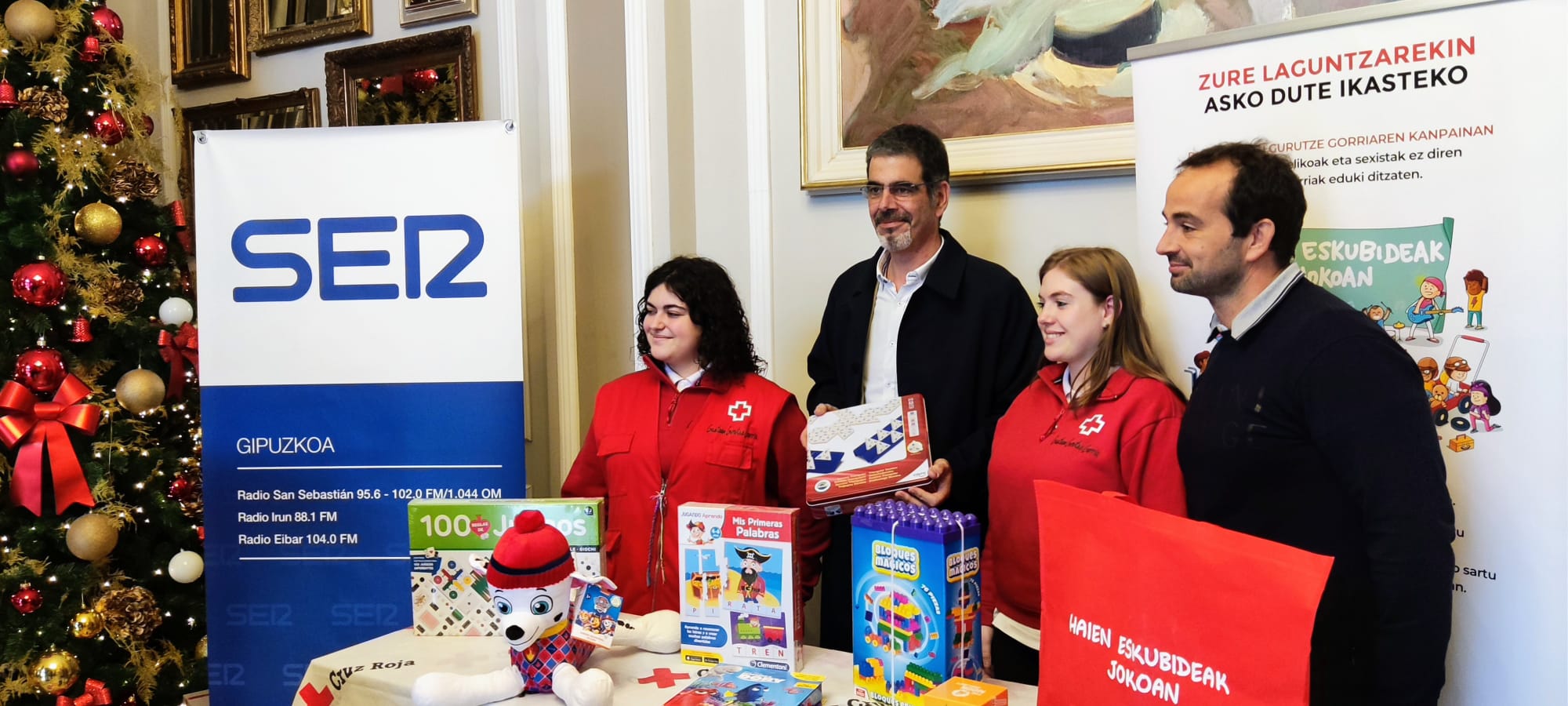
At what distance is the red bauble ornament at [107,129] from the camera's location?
Answer: 3215 mm

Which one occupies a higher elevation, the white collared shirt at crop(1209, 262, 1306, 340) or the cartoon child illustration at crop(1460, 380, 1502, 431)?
the white collared shirt at crop(1209, 262, 1306, 340)

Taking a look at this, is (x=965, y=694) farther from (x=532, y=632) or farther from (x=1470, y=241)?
(x=1470, y=241)

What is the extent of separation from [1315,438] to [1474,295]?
591 millimetres

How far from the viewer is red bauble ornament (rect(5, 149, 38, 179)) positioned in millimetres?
3045

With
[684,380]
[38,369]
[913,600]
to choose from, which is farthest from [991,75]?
[38,369]

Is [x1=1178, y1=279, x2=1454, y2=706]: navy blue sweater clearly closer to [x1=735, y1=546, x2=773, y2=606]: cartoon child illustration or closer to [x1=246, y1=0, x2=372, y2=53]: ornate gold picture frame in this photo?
[x1=735, y1=546, x2=773, y2=606]: cartoon child illustration

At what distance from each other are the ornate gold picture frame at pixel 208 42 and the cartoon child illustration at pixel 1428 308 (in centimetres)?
415

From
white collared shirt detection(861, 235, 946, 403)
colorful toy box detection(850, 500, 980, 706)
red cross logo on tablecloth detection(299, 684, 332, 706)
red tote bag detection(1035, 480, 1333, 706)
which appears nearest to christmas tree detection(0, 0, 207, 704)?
red cross logo on tablecloth detection(299, 684, 332, 706)

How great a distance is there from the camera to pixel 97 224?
3.17m

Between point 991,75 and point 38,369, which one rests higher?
point 991,75

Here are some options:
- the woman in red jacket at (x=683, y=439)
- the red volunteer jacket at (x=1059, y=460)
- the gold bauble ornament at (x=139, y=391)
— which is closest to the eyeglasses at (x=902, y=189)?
the woman in red jacket at (x=683, y=439)

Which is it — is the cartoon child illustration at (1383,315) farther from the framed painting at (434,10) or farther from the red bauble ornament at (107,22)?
the red bauble ornament at (107,22)

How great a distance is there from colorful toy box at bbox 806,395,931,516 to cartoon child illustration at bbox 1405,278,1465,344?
897 mm

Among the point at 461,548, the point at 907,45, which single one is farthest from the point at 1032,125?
the point at 461,548
